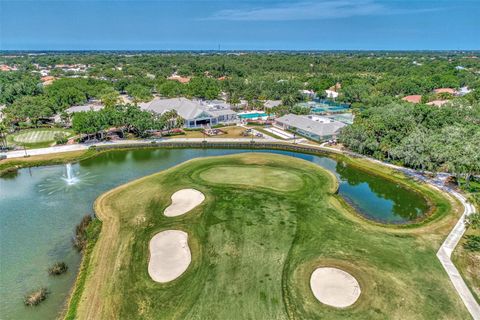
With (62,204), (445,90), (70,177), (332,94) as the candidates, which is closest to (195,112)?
(70,177)

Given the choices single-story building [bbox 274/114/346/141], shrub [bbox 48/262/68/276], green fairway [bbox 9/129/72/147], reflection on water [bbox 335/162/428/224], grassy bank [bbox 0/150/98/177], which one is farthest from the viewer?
single-story building [bbox 274/114/346/141]

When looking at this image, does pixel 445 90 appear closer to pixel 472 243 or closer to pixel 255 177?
pixel 472 243

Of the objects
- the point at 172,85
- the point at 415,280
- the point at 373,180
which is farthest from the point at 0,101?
the point at 415,280

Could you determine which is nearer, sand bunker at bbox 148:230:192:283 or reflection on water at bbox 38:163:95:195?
sand bunker at bbox 148:230:192:283

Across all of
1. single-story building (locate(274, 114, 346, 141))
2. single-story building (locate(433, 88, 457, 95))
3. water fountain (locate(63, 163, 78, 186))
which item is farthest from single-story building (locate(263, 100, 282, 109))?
single-story building (locate(433, 88, 457, 95))

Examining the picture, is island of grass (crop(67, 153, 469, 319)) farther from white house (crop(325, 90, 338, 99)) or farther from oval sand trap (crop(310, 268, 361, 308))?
white house (crop(325, 90, 338, 99))

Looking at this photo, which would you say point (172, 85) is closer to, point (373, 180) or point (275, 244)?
point (373, 180)

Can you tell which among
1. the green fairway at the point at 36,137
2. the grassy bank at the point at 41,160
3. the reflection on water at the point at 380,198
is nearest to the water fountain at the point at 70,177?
the grassy bank at the point at 41,160

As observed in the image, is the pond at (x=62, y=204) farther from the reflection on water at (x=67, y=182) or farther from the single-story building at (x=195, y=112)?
the single-story building at (x=195, y=112)
